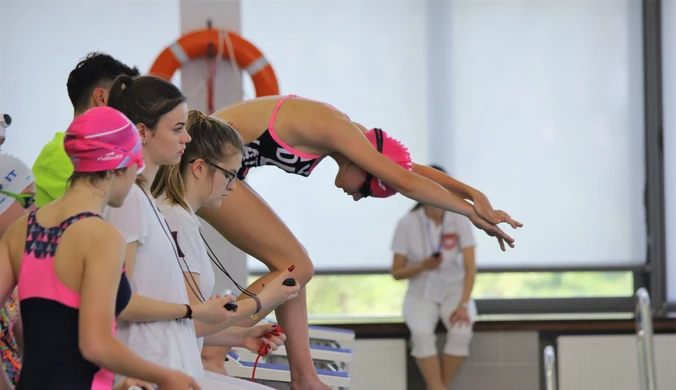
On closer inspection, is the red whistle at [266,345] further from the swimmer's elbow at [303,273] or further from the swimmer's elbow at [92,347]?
the swimmer's elbow at [92,347]

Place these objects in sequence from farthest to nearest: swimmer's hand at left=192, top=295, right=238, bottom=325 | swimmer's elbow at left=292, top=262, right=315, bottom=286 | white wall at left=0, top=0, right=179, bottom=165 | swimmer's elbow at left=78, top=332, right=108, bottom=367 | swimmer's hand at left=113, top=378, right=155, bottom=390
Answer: white wall at left=0, top=0, right=179, bottom=165, swimmer's elbow at left=292, top=262, right=315, bottom=286, swimmer's hand at left=192, top=295, right=238, bottom=325, swimmer's hand at left=113, top=378, right=155, bottom=390, swimmer's elbow at left=78, top=332, right=108, bottom=367

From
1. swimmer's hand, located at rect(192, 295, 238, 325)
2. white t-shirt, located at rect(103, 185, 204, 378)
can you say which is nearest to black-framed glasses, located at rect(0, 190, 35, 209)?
white t-shirt, located at rect(103, 185, 204, 378)

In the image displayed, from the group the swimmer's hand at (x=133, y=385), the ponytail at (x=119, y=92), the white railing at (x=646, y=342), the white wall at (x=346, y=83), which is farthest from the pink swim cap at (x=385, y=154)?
the white wall at (x=346, y=83)

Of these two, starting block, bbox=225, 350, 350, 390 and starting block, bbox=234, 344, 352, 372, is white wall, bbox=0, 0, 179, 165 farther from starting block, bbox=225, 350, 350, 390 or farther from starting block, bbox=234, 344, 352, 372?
starting block, bbox=225, 350, 350, 390

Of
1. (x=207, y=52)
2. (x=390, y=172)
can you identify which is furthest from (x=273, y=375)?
(x=207, y=52)

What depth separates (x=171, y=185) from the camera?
2.53 m

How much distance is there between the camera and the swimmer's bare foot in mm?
3248

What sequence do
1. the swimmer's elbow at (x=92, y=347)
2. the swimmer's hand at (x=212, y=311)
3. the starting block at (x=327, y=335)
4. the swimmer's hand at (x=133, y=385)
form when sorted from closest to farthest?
the swimmer's elbow at (x=92, y=347) → the swimmer's hand at (x=133, y=385) → the swimmer's hand at (x=212, y=311) → the starting block at (x=327, y=335)

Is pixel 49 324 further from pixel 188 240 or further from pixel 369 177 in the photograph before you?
pixel 369 177

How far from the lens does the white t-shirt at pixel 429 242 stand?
21.7ft

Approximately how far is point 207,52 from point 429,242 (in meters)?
1.95

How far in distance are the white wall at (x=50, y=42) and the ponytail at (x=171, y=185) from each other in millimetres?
4653

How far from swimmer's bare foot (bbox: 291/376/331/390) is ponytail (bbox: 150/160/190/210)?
0.99 metres

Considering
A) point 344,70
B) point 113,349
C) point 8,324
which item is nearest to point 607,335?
point 344,70
